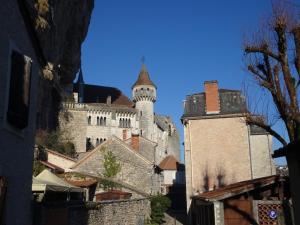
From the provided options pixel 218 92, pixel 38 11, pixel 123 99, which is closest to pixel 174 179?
pixel 218 92

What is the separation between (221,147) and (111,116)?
132 ft

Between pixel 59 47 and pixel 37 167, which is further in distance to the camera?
pixel 59 47

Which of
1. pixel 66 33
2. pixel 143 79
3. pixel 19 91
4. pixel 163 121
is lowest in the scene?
pixel 19 91

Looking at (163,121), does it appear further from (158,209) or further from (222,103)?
(222,103)

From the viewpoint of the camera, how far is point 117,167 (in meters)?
28.2

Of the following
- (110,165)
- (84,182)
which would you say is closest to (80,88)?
(110,165)

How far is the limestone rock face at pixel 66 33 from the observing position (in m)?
37.8

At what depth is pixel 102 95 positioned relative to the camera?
69.2m

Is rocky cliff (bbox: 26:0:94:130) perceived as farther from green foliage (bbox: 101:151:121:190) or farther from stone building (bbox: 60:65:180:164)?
green foliage (bbox: 101:151:121:190)

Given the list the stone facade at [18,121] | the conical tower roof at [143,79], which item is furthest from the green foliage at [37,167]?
the conical tower roof at [143,79]

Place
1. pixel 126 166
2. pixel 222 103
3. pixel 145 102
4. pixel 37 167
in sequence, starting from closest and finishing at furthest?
pixel 37 167 < pixel 222 103 < pixel 126 166 < pixel 145 102

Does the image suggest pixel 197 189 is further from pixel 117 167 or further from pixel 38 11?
pixel 38 11

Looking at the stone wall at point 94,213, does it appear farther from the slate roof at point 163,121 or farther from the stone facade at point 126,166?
the slate roof at point 163,121

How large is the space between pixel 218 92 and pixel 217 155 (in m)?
4.19
